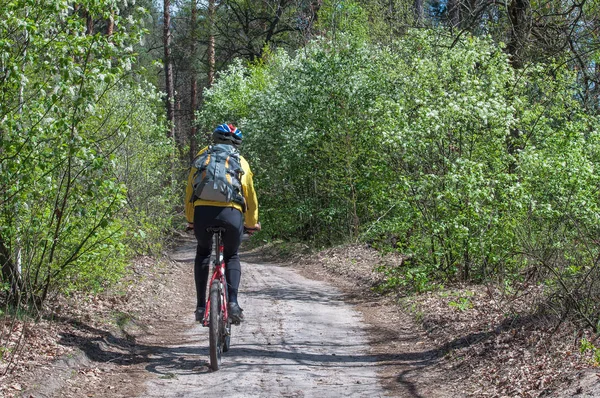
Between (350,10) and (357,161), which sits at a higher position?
(350,10)

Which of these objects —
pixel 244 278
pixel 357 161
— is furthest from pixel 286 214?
pixel 244 278

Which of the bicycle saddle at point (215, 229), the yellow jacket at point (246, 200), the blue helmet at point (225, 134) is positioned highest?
the blue helmet at point (225, 134)

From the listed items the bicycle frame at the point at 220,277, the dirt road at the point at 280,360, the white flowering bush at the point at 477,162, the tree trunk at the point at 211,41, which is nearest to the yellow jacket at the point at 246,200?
the bicycle frame at the point at 220,277

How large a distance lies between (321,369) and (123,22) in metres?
4.00

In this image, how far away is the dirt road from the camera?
6.09m

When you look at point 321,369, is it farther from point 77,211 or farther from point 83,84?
point 83,84

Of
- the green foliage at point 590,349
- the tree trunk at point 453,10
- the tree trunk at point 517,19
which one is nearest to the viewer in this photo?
the green foliage at point 590,349

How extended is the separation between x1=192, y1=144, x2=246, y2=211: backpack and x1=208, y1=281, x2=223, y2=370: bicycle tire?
2.73 feet

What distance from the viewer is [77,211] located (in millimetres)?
7141

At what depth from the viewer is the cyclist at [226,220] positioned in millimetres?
6645

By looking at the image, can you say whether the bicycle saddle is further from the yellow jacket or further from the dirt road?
the dirt road

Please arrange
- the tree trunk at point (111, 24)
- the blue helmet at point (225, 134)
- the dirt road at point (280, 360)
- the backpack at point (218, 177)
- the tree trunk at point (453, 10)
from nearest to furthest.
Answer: the dirt road at point (280, 360), the backpack at point (218, 177), the blue helmet at point (225, 134), the tree trunk at point (111, 24), the tree trunk at point (453, 10)

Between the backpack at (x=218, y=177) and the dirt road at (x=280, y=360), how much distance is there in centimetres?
163

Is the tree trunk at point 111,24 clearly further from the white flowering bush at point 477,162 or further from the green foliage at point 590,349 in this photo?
the green foliage at point 590,349
